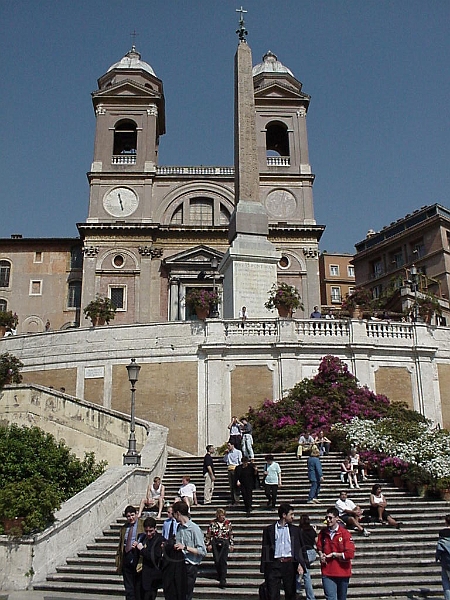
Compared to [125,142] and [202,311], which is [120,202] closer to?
[125,142]

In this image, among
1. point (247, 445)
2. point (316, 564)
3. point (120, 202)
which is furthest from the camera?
point (120, 202)

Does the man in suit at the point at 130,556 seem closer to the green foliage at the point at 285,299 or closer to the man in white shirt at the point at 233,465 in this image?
the man in white shirt at the point at 233,465

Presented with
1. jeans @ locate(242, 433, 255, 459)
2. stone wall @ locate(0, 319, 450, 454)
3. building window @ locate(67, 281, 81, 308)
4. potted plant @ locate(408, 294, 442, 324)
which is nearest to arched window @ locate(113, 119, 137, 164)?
building window @ locate(67, 281, 81, 308)

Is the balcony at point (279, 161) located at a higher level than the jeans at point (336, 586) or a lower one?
higher

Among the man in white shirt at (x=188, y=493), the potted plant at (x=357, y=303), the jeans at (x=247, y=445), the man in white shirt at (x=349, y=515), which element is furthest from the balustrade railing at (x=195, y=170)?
the man in white shirt at (x=349, y=515)

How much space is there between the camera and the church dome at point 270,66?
49781mm

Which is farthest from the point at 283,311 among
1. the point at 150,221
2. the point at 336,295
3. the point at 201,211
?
the point at 336,295

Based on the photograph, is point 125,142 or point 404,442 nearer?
point 404,442

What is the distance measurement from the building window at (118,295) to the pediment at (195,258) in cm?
326

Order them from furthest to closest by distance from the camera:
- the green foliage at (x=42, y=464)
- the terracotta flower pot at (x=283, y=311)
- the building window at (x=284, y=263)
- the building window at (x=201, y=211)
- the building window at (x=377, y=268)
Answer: the building window at (x=377, y=268) < the building window at (x=201, y=211) < the building window at (x=284, y=263) < the terracotta flower pot at (x=283, y=311) < the green foliage at (x=42, y=464)

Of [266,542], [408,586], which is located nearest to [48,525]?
[266,542]

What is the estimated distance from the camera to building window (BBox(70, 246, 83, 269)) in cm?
4700

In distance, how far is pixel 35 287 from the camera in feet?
154

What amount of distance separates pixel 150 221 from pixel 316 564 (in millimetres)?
35338
